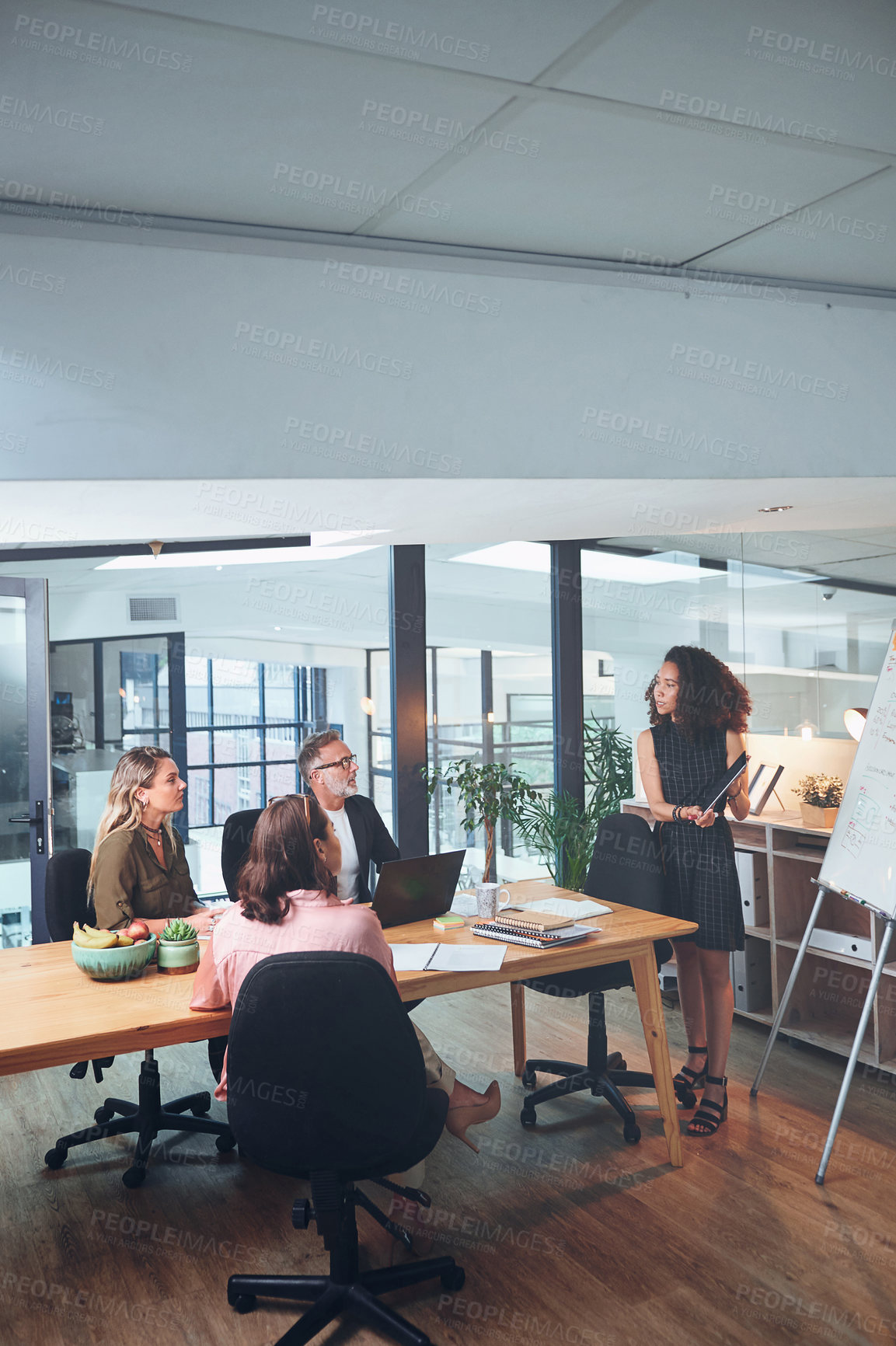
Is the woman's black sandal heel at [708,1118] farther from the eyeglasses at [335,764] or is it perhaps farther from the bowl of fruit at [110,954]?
the bowl of fruit at [110,954]

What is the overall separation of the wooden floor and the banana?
85 centimetres

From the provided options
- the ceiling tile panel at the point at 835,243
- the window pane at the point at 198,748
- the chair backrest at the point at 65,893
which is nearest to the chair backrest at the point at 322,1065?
the chair backrest at the point at 65,893

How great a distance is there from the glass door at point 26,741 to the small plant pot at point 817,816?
3.44m

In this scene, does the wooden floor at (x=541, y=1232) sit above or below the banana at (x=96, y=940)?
below

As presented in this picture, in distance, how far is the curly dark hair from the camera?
3.48 meters

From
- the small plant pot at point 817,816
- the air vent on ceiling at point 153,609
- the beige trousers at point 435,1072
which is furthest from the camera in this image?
the air vent on ceiling at point 153,609

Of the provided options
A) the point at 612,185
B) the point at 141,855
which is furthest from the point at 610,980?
the point at 612,185

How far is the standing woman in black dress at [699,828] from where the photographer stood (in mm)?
3396

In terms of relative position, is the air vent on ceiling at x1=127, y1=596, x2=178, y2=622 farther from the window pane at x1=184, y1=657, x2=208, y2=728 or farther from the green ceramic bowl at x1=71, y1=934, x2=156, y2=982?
the green ceramic bowl at x1=71, y1=934, x2=156, y2=982

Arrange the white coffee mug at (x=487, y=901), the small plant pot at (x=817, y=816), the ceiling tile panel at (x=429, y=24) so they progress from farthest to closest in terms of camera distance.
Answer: the small plant pot at (x=817, y=816)
the white coffee mug at (x=487, y=901)
the ceiling tile panel at (x=429, y=24)

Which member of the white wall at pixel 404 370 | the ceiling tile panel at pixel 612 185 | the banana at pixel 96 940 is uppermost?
the ceiling tile panel at pixel 612 185

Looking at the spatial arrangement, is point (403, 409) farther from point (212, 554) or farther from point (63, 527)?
point (212, 554)

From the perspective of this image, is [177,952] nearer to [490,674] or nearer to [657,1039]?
[657,1039]

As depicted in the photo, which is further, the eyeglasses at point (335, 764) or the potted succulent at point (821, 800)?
the potted succulent at point (821, 800)
